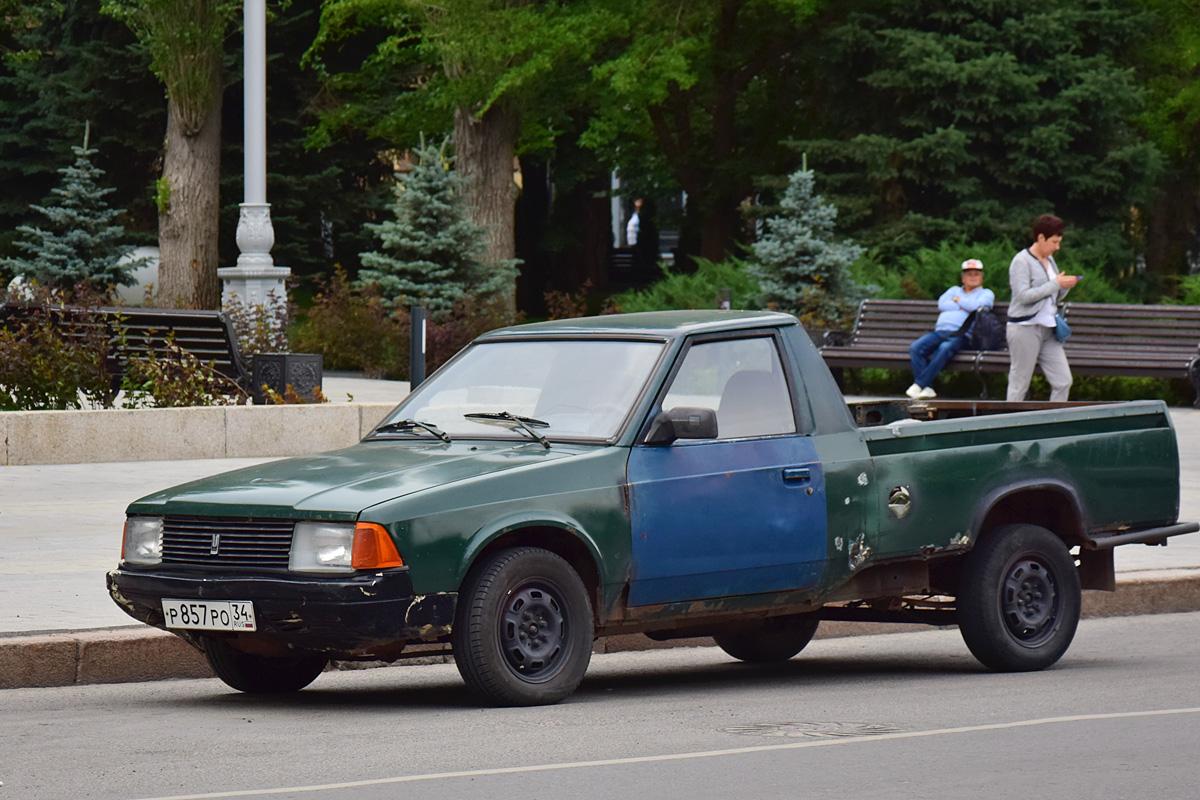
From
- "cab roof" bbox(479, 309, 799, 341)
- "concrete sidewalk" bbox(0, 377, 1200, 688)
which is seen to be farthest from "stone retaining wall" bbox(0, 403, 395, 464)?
"cab roof" bbox(479, 309, 799, 341)

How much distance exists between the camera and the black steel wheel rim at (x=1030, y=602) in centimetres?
882

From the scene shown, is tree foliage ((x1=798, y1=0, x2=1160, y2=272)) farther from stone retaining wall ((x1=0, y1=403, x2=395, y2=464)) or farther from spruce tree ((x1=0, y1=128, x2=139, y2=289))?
stone retaining wall ((x1=0, y1=403, x2=395, y2=464))

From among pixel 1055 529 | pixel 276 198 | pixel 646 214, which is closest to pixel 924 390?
pixel 1055 529

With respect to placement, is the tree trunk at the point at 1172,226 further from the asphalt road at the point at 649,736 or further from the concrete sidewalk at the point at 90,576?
the asphalt road at the point at 649,736

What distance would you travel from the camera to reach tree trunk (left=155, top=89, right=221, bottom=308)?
1426 inches

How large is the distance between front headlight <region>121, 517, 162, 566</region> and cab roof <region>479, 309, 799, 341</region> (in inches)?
67.8

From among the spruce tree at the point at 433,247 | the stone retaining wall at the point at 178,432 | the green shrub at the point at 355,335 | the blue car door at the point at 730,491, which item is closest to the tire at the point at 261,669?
the blue car door at the point at 730,491

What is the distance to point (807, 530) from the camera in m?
8.13

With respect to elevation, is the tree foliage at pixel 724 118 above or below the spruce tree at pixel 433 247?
above

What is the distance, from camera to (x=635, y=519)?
25.1ft

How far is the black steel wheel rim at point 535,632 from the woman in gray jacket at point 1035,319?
29.4 ft

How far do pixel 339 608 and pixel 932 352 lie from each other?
52.5 feet

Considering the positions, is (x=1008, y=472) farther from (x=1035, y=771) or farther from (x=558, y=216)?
(x=558, y=216)

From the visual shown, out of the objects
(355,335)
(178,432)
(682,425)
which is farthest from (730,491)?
(355,335)
